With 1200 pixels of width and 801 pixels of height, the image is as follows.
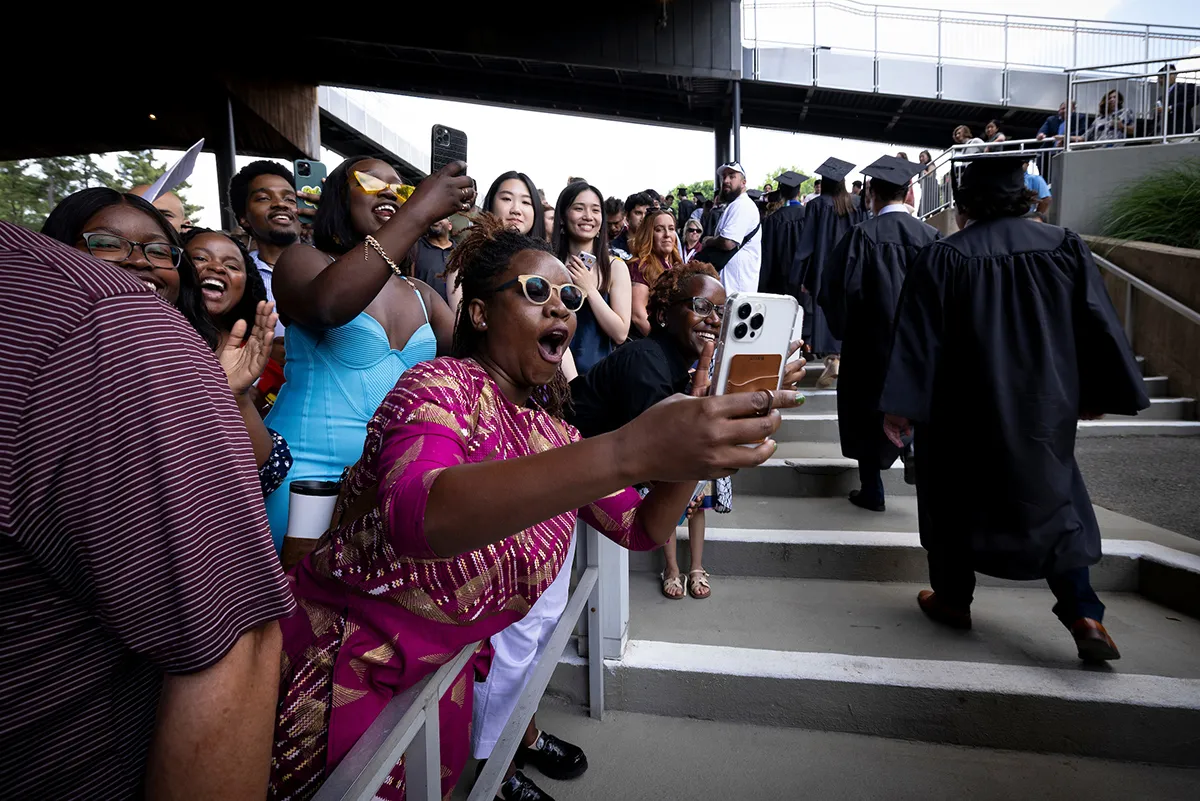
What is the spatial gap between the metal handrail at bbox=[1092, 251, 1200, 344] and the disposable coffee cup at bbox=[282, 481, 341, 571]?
21.8 ft

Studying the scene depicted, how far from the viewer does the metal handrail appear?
5.88m

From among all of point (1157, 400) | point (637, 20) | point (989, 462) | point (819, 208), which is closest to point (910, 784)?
point (989, 462)

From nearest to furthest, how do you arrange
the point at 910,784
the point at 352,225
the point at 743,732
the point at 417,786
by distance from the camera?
the point at 417,786 < the point at 352,225 < the point at 910,784 < the point at 743,732

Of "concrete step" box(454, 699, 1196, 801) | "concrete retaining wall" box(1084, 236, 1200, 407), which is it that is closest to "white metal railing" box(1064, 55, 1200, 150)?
"concrete retaining wall" box(1084, 236, 1200, 407)

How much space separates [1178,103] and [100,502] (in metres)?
12.6

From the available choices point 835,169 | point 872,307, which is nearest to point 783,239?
point 835,169

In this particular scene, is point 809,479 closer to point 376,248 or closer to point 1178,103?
point 376,248

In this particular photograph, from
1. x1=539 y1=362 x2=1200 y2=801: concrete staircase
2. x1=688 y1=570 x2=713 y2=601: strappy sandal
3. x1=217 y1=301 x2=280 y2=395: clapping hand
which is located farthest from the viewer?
x1=688 y1=570 x2=713 y2=601: strappy sandal

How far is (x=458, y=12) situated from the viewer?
45.2ft

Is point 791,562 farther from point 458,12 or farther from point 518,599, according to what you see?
point 458,12

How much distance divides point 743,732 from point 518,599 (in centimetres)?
182

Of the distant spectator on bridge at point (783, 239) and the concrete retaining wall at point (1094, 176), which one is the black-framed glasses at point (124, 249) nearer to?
the distant spectator on bridge at point (783, 239)

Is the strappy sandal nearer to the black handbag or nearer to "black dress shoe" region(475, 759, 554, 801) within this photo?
"black dress shoe" region(475, 759, 554, 801)

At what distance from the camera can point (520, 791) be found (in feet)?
7.67
